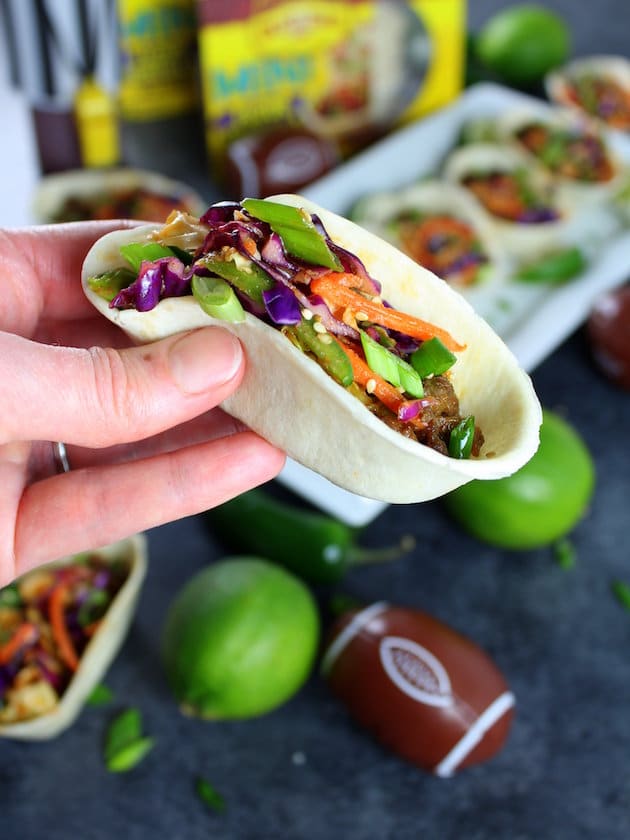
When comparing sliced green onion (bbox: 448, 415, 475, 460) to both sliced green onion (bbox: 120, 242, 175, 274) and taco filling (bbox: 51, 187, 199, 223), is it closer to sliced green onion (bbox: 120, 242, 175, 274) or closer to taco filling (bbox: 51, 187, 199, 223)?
sliced green onion (bbox: 120, 242, 175, 274)

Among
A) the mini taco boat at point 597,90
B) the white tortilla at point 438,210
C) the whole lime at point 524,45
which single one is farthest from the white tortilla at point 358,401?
the whole lime at point 524,45

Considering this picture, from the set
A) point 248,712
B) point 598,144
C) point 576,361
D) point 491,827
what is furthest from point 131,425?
point 598,144

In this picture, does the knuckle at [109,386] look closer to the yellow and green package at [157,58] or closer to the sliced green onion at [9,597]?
the sliced green onion at [9,597]

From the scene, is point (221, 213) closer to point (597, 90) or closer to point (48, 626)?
point (48, 626)

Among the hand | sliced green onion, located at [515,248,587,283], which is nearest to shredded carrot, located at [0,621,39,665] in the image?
the hand

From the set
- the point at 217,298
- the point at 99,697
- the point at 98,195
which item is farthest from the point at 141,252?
the point at 98,195
